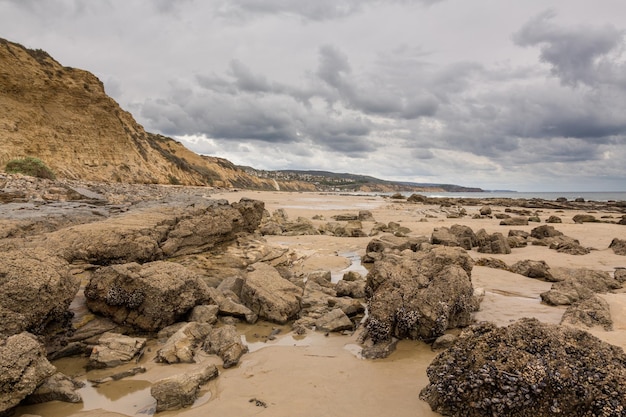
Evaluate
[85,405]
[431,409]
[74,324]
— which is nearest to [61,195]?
[74,324]

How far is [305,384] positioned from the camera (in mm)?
4887

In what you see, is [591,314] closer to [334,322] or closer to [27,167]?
[334,322]

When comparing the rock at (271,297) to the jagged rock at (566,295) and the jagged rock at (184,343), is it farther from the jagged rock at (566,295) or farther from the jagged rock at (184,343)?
the jagged rock at (566,295)

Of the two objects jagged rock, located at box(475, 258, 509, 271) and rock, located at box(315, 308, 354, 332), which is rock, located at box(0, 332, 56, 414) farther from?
jagged rock, located at box(475, 258, 509, 271)

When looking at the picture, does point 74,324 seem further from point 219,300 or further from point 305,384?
point 305,384

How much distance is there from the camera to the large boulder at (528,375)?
3439mm

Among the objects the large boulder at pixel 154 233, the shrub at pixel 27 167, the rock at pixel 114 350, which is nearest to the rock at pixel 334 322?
the rock at pixel 114 350

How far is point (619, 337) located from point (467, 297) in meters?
2.21

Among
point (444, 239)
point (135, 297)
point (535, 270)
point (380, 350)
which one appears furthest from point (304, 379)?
point (444, 239)

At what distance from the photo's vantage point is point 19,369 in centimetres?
396

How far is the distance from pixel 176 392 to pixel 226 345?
4.77ft

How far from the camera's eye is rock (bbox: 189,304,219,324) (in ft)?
22.2

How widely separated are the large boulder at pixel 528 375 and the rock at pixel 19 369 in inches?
175

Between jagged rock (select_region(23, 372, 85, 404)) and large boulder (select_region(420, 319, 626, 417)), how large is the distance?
4313 millimetres
